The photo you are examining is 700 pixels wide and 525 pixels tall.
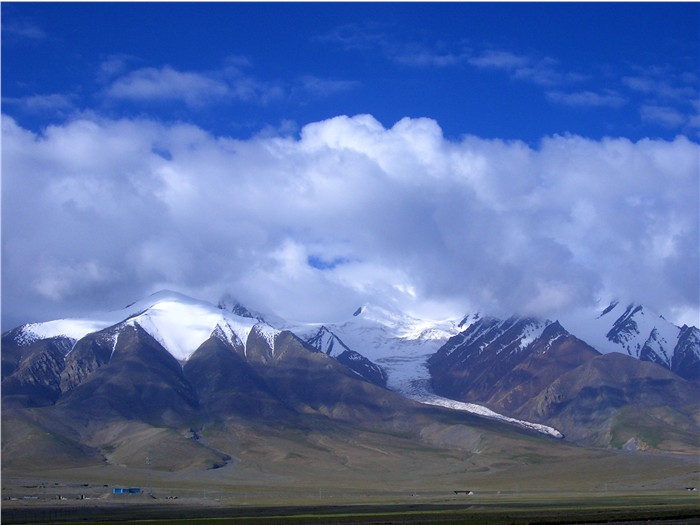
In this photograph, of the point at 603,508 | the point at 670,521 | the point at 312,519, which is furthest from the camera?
the point at 603,508

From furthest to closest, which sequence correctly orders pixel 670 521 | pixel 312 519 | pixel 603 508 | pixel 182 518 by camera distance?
1. pixel 603 508
2. pixel 182 518
3. pixel 312 519
4. pixel 670 521

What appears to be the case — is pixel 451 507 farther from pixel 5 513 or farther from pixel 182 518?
pixel 5 513

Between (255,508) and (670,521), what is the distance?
7776 centimetres

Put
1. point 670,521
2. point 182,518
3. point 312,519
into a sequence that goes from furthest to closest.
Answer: point 182,518 < point 312,519 < point 670,521

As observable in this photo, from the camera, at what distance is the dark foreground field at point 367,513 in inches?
5753

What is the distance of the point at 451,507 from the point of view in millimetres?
185375

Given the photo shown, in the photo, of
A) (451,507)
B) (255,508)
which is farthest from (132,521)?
(451,507)

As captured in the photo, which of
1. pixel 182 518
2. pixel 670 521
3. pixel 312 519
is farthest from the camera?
pixel 182 518

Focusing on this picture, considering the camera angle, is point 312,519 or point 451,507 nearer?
point 312,519

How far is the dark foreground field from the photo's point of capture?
146 metres

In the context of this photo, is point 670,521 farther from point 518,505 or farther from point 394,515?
point 518,505

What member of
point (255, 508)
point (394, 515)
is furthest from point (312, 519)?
point (255, 508)

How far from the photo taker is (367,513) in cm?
16662

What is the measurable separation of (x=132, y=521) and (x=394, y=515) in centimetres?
3860
